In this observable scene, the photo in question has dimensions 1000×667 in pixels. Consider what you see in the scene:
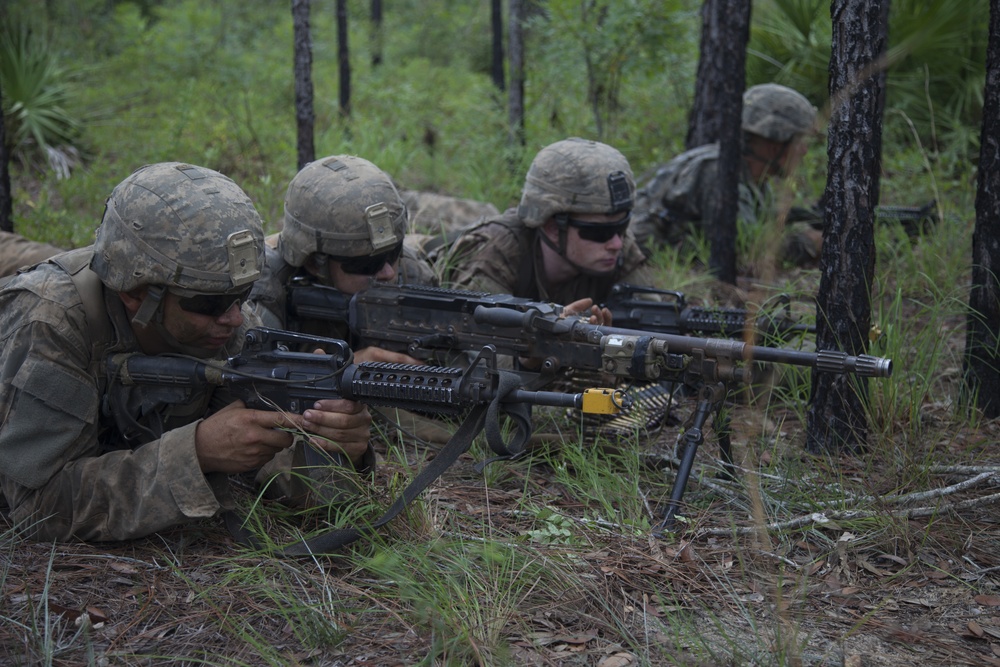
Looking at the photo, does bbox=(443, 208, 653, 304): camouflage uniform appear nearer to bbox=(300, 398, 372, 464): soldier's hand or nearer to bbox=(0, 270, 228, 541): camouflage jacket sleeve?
bbox=(300, 398, 372, 464): soldier's hand

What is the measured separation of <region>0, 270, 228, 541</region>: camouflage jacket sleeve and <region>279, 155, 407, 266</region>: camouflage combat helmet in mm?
1272

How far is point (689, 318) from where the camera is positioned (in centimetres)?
460

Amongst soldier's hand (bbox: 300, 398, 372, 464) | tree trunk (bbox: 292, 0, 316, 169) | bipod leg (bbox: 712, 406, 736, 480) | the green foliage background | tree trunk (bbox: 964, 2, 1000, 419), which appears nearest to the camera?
soldier's hand (bbox: 300, 398, 372, 464)

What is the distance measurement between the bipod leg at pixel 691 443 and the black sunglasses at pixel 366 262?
63.8 inches

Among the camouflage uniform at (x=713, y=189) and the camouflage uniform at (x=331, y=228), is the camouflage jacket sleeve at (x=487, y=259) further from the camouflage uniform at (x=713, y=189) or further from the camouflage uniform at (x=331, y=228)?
the camouflage uniform at (x=713, y=189)

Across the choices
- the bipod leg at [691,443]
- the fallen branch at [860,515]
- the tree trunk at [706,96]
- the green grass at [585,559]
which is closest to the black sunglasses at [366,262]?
the green grass at [585,559]

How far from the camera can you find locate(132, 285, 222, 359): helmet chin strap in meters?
3.16

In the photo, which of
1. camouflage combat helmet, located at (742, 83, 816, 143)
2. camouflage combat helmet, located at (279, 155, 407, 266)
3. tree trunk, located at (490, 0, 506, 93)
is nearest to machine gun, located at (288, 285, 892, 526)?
camouflage combat helmet, located at (279, 155, 407, 266)

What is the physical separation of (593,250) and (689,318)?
2.25 ft

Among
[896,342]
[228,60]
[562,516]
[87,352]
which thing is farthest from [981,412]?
[228,60]

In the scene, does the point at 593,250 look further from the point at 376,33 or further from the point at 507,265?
the point at 376,33

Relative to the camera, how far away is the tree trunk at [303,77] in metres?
6.88

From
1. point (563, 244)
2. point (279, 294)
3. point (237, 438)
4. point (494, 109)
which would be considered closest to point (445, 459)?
point (237, 438)

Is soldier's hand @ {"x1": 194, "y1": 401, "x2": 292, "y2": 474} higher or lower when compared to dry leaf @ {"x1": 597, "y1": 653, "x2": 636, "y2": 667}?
higher
